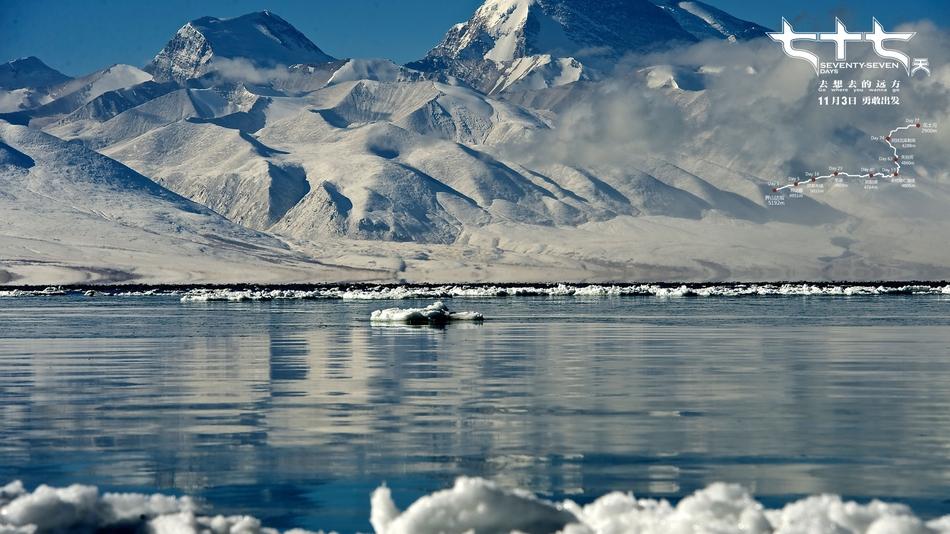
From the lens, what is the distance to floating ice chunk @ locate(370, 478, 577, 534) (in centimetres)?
1390

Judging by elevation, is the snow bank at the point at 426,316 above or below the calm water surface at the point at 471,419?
above

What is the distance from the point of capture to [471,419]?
2450cm

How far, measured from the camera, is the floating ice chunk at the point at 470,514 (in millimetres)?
13898

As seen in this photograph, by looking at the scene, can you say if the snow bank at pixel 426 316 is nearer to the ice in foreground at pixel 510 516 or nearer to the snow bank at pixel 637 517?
the ice in foreground at pixel 510 516

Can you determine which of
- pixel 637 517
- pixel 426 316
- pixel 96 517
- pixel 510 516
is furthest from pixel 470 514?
pixel 426 316

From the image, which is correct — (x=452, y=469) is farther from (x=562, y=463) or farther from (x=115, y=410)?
(x=115, y=410)

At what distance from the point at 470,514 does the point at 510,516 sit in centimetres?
42

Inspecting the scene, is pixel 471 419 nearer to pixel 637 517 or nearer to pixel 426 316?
pixel 637 517

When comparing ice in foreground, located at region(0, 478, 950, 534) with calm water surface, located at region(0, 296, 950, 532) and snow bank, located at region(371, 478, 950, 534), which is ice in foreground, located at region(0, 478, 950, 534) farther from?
calm water surface, located at region(0, 296, 950, 532)

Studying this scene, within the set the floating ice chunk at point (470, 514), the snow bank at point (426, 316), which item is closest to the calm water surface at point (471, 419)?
the floating ice chunk at point (470, 514)

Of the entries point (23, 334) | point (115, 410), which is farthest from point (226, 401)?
point (23, 334)

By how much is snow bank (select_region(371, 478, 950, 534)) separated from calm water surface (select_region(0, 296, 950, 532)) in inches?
63.4

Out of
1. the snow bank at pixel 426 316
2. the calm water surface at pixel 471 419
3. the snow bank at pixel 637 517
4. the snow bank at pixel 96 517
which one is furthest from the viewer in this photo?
the snow bank at pixel 426 316

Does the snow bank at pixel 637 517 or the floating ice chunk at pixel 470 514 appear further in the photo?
the floating ice chunk at pixel 470 514
